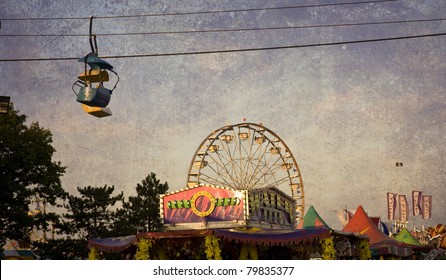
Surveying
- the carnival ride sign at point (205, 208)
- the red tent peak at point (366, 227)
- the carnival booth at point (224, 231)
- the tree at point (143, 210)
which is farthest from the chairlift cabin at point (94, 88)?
the tree at point (143, 210)

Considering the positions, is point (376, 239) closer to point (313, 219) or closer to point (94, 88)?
point (313, 219)

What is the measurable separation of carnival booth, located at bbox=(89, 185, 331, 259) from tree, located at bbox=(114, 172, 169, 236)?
22935 mm

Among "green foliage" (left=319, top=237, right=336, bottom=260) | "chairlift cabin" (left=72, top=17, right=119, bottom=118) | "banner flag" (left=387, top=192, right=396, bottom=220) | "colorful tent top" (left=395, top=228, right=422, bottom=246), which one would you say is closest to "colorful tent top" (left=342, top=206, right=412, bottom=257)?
"colorful tent top" (left=395, top=228, right=422, bottom=246)

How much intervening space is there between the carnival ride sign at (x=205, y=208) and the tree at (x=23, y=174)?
10791mm

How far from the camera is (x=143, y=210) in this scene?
59750 millimetres

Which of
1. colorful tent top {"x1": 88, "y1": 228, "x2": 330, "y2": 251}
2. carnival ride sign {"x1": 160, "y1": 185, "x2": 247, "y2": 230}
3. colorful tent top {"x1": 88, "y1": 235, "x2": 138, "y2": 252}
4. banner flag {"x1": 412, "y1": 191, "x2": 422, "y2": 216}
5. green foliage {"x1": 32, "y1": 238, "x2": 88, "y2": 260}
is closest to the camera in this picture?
colorful tent top {"x1": 88, "y1": 228, "x2": 330, "y2": 251}

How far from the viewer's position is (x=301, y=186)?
50812 millimetres

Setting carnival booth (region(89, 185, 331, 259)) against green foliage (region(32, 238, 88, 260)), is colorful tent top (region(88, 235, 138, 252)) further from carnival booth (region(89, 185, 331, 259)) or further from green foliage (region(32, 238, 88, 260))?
green foliage (region(32, 238, 88, 260))

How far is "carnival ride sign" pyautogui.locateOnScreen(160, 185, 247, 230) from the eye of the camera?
104 ft

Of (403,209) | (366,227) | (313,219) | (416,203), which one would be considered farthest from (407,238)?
(416,203)

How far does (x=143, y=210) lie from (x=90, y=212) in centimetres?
681
